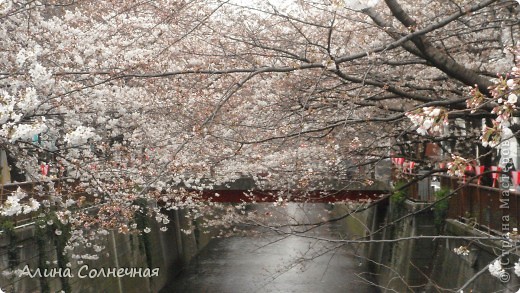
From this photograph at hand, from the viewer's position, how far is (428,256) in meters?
17.3

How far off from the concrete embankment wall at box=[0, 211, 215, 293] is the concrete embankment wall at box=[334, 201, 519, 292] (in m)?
7.15

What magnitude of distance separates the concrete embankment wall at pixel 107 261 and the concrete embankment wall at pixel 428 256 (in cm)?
715

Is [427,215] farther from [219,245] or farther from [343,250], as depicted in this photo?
[219,245]

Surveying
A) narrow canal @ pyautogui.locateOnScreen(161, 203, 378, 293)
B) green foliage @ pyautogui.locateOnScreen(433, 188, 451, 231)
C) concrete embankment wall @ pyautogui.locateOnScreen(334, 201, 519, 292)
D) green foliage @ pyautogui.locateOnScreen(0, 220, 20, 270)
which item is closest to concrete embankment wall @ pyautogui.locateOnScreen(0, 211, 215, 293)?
green foliage @ pyautogui.locateOnScreen(0, 220, 20, 270)

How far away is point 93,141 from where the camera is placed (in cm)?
1053

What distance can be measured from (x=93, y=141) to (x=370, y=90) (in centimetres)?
493

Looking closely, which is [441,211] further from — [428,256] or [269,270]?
[269,270]

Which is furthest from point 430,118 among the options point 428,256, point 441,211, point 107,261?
point 107,261

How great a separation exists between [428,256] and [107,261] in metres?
9.51

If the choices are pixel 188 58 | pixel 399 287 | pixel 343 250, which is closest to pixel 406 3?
pixel 188 58

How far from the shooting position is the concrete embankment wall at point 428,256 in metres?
11.6

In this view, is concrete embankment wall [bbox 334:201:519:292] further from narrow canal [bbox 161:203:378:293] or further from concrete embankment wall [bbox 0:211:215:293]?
concrete embankment wall [bbox 0:211:215:293]

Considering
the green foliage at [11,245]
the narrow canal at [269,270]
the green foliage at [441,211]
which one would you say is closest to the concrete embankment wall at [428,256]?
the green foliage at [441,211]

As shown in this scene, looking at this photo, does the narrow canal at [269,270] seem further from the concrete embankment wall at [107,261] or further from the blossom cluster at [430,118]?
the blossom cluster at [430,118]
